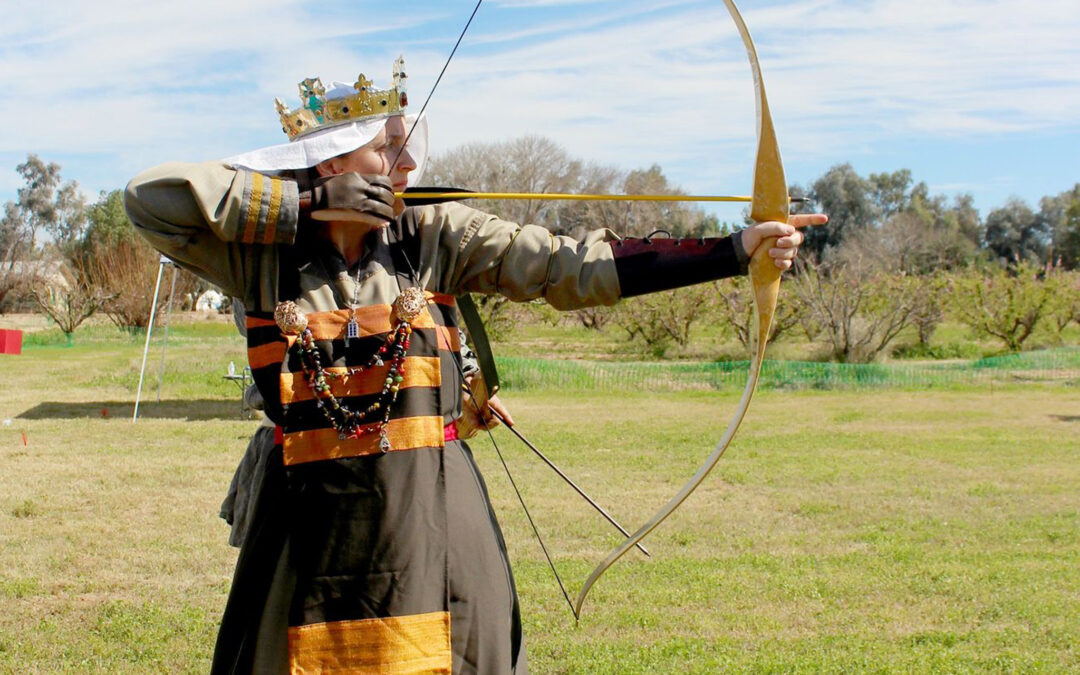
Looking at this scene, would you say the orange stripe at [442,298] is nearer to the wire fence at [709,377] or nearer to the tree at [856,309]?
the wire fence at [709,377]

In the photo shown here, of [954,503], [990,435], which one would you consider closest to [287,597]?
[954,503]

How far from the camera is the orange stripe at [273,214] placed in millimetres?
2180

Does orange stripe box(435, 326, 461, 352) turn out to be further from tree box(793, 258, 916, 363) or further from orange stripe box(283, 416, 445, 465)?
tree box(793, 258, 916, 363)

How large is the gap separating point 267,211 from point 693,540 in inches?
178

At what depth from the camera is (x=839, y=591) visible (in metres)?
5.17

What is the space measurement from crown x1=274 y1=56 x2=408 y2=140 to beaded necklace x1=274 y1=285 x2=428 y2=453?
448 millimetres

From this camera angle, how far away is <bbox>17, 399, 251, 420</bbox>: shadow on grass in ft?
38.3

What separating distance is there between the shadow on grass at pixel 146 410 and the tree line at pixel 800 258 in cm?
546

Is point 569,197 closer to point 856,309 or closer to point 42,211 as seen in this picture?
point 856,309

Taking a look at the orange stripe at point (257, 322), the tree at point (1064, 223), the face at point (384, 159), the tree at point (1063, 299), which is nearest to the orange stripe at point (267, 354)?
the orange stripe at point (257, 322)

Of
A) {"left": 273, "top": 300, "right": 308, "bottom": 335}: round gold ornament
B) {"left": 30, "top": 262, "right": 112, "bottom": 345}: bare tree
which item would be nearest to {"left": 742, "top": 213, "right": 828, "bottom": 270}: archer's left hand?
{"left": 273, "top": 300, "right": 308, "bottom": 335}: round gold ornament

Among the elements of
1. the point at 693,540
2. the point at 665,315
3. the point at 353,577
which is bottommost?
the point at 693,540

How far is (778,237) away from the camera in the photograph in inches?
87.3

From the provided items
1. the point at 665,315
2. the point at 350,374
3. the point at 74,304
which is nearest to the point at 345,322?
the point at 350,374
